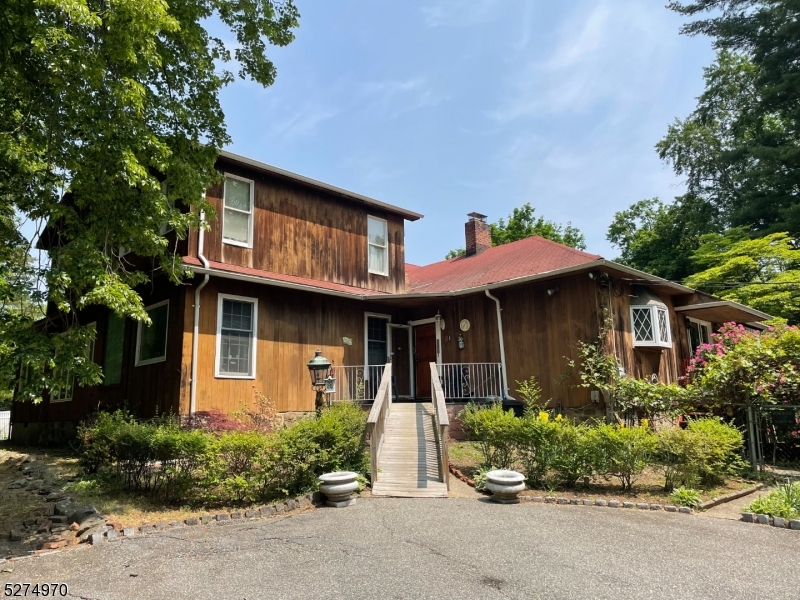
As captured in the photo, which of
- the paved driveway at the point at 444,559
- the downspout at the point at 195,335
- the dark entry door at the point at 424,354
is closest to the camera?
the paved driveway at the point at 444,559

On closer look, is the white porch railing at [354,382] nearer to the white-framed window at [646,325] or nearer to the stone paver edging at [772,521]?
the white-framed window at [646,325]

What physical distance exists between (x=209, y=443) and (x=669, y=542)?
545cm

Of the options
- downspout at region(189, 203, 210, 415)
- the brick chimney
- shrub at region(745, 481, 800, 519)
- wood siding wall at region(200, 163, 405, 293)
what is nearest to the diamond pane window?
downspout at region(189, 203, 210, 415)

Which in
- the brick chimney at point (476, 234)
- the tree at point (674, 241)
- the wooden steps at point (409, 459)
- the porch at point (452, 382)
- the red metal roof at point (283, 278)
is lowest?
the wooden steps at point (409, 459)

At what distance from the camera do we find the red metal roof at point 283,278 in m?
10.5

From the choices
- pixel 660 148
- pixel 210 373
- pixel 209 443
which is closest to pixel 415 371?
pixel 210 373

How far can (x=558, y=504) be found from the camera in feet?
21.9

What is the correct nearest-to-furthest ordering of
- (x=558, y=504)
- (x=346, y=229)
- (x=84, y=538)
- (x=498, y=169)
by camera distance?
(x=84, y=538), (x=558, y=504), (x=346, y=229), (x=498, y=169)

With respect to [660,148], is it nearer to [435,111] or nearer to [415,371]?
[435,111]

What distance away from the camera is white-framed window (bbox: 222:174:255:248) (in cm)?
1152

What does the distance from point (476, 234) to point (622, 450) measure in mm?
11618

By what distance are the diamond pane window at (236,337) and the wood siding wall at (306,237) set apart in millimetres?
1035

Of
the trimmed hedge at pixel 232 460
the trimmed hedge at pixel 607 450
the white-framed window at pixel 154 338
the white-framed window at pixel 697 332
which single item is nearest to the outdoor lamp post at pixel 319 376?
the trimmed hedge at pixel 232 460

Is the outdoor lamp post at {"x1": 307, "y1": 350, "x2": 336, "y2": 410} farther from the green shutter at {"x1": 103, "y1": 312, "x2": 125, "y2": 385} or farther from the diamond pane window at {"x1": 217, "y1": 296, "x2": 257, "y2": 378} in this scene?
the green shutter at {"x1": 103, "y1": 312, "x2": 125, "y2": 385}
